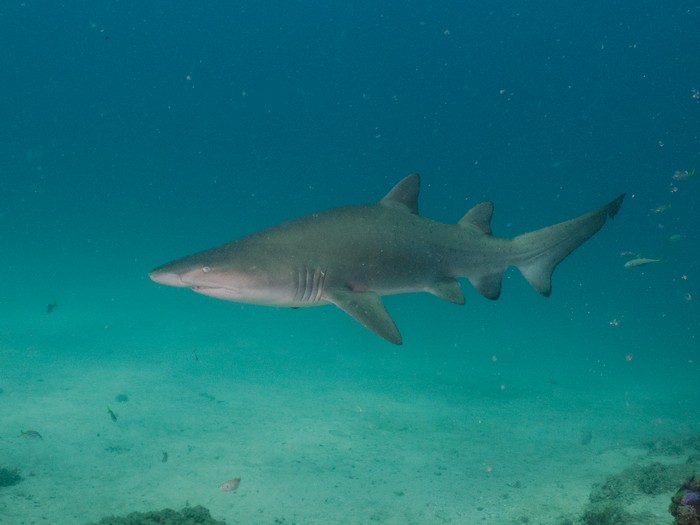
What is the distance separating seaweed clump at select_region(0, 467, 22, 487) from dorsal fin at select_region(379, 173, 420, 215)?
28.9 ft

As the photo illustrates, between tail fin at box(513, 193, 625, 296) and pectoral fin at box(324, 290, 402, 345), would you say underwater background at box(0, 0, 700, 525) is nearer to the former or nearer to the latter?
tail fin at box(513, 193, 625, 296)

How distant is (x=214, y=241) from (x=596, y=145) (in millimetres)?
61840

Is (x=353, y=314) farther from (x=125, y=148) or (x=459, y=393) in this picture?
(x=125, y=148)

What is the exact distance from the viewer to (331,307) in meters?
54.8

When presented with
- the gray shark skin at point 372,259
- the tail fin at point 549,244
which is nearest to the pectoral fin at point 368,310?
the gray shark skin at point 372,259

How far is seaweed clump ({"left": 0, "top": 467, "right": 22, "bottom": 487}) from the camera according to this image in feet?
29.1

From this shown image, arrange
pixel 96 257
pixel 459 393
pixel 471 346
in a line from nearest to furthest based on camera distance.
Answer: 1. pixel 459 393
2. pixel 471 346
3. pixel 96 257

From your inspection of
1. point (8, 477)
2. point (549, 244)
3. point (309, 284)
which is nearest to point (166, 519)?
point (309, 284)

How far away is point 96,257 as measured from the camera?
7838 centimetres

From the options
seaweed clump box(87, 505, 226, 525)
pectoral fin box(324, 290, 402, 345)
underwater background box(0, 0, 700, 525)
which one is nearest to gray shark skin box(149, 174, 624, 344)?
pectoral fin box(324, 290, 402, 345)

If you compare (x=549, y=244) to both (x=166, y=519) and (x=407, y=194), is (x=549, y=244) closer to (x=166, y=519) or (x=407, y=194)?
(x=407, y=194)

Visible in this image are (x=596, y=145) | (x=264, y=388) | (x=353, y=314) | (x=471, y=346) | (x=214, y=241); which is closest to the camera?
(x=353, y=314)

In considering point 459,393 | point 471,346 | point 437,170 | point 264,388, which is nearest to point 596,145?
point 437,170

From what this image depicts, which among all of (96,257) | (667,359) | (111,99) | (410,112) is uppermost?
(111,99)
